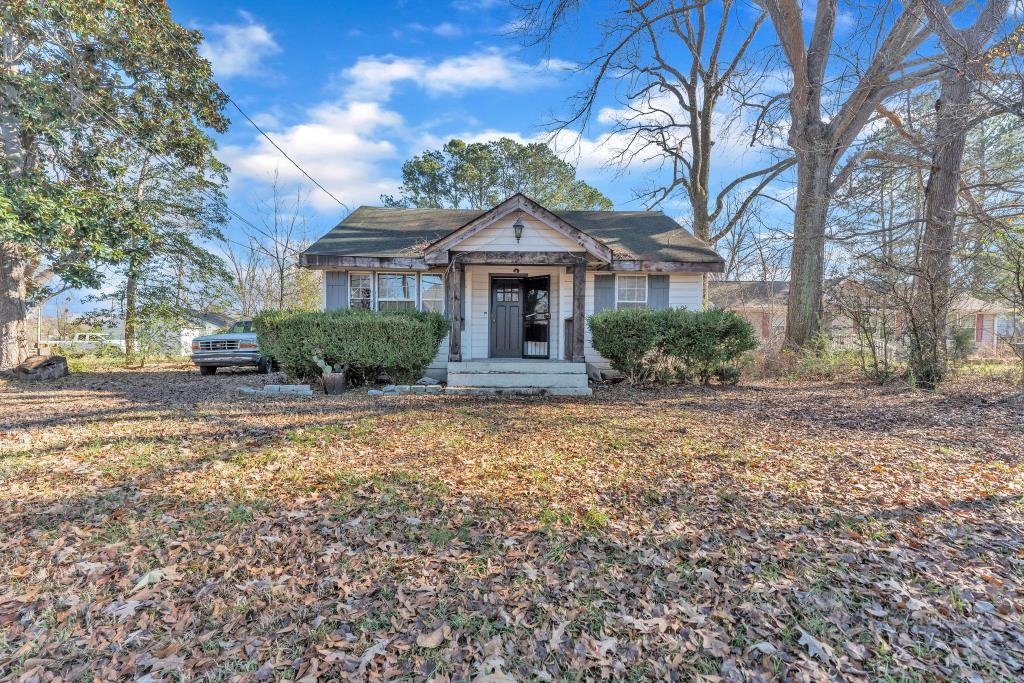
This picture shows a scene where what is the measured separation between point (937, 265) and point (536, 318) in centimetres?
782

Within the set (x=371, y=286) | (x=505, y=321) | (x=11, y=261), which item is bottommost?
(x=505, y=321)

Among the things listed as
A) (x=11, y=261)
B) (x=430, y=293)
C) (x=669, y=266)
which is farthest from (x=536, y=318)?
(x=11, y=261)

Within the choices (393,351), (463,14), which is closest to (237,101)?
(463,14)

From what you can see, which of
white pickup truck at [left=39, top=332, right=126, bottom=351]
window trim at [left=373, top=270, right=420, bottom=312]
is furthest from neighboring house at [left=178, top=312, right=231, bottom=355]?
window trim at [left=373, top=270, right=420, bottom=312]

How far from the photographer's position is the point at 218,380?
10898 mm

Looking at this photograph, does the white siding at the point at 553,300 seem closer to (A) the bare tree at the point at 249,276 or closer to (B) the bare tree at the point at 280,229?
(B) the bare tree at the point at 280,229

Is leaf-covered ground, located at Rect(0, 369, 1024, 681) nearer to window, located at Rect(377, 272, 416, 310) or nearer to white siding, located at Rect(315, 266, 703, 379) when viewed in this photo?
white siding, located at Rect(315, 266, 703, 379)

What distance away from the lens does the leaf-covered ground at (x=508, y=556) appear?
2.14m

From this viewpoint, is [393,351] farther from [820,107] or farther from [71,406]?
[820,107]

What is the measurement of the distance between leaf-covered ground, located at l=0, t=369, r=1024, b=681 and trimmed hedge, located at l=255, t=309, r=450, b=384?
11.3ft

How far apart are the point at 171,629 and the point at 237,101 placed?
13.4 meters

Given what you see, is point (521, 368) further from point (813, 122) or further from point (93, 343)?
→ point (93, 343)

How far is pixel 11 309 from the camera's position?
11.0 metres

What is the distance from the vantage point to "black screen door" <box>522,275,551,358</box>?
458 inches
